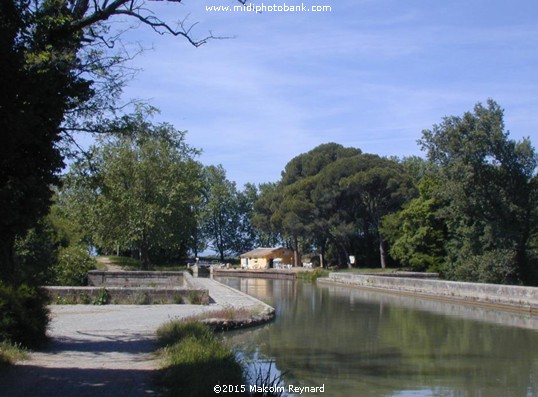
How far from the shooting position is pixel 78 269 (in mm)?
30766

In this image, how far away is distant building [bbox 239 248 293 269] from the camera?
9299 centimetres

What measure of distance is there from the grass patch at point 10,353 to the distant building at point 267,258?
80.4 meters

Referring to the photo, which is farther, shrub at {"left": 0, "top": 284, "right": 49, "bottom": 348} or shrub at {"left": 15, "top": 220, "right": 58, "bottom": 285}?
shrub at {"left": 15, "top": 220, "right": 58, "bottom": 285}

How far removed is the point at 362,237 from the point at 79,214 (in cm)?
3641

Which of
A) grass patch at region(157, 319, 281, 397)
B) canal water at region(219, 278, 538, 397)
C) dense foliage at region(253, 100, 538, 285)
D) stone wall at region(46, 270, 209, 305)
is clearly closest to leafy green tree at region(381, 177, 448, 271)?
dense foliage at region(253, 100, 538, 285)

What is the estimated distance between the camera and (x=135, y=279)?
34.2 m

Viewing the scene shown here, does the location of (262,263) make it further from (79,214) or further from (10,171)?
(10,171)

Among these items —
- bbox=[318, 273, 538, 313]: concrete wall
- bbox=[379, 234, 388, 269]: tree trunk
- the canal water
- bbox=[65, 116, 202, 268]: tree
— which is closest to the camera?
the canal water

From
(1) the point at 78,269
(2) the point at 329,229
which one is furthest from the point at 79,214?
(2) the point at 329,229

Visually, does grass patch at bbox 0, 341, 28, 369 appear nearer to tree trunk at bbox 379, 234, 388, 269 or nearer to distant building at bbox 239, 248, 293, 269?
tree trunk at bbox 379, 234, 388, 269

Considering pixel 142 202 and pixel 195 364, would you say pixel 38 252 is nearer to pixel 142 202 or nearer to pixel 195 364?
pixel 142 202

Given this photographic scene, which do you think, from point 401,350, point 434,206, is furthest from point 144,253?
point 401,350

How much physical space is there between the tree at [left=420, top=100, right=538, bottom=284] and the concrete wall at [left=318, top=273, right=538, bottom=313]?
4.02 metres

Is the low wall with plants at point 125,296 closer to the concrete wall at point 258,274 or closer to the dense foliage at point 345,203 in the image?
the dense foliage at point 345,203
